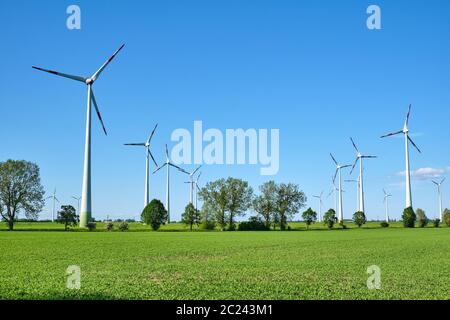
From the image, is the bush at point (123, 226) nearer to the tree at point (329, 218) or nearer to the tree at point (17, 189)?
the tree at point (17, 189)

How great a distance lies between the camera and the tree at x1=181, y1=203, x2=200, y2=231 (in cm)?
12556

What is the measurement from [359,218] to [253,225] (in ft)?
122

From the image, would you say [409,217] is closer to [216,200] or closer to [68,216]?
[216,200]

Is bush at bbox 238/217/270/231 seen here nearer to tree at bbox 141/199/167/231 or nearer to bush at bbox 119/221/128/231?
tree at bbox 141/199/167/231

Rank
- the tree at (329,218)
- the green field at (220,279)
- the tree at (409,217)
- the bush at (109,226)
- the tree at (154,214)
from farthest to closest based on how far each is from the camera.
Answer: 1. the tree at (329,218)
2. the tree at (409,217)
3. the tree at (154,214)
4. the bush at (109,226)
5. the green field at (220,279)

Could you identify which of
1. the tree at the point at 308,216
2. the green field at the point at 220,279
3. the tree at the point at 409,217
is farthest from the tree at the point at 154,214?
the green field at the point at 220,279

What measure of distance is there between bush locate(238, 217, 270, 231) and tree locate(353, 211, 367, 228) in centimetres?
3158

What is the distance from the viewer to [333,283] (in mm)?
19641

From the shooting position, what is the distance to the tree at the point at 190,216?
126 m

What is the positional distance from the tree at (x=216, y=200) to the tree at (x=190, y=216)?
816 centimetres

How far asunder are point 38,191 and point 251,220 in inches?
2212

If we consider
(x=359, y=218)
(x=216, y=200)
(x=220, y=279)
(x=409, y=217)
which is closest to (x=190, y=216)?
(x=216, y=200)

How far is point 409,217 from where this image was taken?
133500mm
